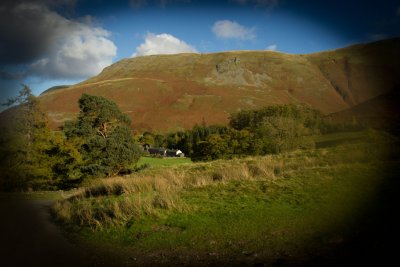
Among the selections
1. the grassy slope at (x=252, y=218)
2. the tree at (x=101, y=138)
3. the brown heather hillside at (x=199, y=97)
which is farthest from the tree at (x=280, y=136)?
the brown heather hillside at (x=199, y=97)

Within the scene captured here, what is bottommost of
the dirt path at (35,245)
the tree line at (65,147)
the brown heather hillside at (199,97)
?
the dirt path at (35,245)

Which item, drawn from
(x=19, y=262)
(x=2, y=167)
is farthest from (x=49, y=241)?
(x=2, y=167)

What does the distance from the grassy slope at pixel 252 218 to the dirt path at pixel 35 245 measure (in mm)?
710

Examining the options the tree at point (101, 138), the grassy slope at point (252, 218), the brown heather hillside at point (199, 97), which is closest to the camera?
the grassy slope at point (252, 218)

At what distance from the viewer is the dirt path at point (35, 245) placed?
7754mm

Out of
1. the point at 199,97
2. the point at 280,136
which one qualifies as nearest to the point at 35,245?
the point at 280,136

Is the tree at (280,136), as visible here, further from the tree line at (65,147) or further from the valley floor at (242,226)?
the valley floor at (242,226)

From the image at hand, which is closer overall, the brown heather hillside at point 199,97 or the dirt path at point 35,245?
the dirt path at point 35,245

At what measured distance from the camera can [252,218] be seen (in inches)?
359

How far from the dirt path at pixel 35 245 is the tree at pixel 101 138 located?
55.0 feet

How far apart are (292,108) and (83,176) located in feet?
188

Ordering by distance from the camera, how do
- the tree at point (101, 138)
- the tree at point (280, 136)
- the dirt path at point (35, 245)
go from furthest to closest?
the tree at point (280, 136)
the tree at point (101, 138)
the dirt path at point (35, 245)

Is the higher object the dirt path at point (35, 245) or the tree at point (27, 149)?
the tree at point (27, 149)

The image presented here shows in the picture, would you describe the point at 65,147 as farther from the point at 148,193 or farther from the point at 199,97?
the point at 199,97
